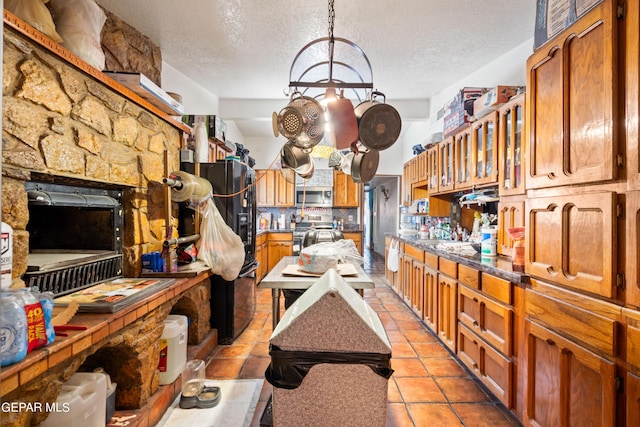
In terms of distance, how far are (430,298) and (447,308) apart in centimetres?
38

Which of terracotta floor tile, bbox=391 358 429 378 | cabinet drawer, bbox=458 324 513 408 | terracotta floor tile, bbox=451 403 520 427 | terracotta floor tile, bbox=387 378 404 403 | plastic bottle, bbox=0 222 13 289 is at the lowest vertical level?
terracotta floor tile, bbox=451 403 520 427

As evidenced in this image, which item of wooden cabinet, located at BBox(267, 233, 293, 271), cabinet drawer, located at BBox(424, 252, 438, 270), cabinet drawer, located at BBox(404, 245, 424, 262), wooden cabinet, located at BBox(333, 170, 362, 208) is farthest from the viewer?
wooden cabinet, located at BBox(333, 170, 362, 208)

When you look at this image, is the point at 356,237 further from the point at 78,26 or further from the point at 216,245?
the point at 78,26

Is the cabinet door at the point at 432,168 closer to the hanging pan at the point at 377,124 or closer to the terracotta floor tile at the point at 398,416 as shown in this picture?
the hanging pan at the point at 377,124

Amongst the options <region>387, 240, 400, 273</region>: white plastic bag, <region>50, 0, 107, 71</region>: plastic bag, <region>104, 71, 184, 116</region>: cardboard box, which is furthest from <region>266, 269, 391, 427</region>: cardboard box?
<region>387, 240, 400, 273</region>: white plastic bag

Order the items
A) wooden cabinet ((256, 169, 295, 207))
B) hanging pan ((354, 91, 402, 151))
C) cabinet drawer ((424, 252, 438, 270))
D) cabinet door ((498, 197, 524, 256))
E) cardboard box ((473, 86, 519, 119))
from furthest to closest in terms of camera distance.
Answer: wooden cabinet ((256, 169, 295, 207)) < cabinet drawer ((424, 252, 438, 270)) < cardboard box ((473, 86, 519, 119)) < cabinet door ((498, 197, 524, 256)) < hanging pan ((354, 91, 402, 151))

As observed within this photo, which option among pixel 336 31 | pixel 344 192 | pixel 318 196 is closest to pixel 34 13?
pixel 336 31

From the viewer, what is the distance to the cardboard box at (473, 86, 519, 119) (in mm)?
2588

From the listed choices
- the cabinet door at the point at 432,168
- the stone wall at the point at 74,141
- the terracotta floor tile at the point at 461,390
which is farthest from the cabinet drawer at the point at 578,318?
the cabinet door at the point at 432,168

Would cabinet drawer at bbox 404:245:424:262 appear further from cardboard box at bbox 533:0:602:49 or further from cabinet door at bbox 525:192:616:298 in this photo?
cardboard box at bbox 533:0:602:49

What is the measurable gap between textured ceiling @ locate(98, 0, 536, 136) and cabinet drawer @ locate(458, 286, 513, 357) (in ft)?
7.62

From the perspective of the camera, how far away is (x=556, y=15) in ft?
5.08

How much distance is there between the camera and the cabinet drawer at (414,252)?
11.4 ft

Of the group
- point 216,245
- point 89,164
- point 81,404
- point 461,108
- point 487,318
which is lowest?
point 81,404
